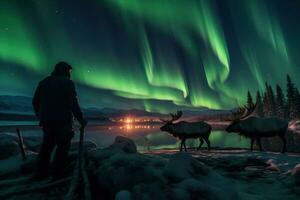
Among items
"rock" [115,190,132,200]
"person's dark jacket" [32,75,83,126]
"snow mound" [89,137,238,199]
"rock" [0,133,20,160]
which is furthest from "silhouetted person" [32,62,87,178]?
"rock" [0,133,20,160]

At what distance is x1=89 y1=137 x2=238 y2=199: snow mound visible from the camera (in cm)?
399

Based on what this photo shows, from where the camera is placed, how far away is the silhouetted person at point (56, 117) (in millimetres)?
5988

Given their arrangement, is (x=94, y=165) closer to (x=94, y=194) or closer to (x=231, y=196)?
(x=94, y=194)

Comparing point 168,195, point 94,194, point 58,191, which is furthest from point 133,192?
point 58,191

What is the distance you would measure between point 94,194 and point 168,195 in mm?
1861

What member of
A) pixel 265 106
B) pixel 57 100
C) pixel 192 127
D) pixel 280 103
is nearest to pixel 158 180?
pixel 57 100

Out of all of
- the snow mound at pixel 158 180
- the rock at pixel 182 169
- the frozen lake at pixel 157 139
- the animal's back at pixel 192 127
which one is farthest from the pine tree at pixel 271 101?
the snow mound at pixel 158 180

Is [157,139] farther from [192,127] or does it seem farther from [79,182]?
[79,182]

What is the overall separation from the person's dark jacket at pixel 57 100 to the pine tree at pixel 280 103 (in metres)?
80.7

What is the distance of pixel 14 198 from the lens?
475 centimetres

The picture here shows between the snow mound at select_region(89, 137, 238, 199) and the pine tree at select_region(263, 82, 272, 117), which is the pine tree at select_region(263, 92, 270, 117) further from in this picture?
the snow mound at select_region(89, 137, 238, 199)

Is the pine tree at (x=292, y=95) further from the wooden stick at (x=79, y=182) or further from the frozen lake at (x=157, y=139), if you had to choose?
the wooden stick at (x=79, y=182)

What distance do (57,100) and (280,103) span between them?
8234cm

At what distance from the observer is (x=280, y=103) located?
252 ft
